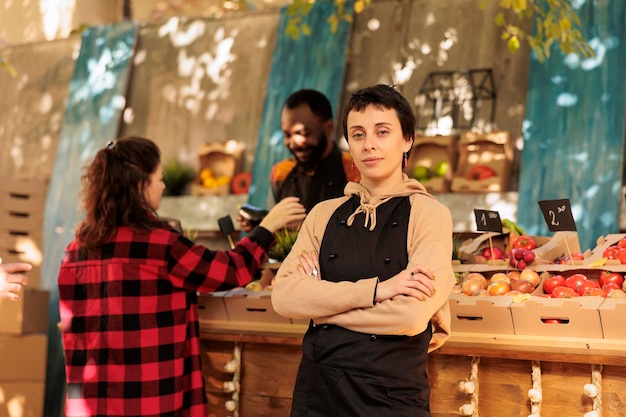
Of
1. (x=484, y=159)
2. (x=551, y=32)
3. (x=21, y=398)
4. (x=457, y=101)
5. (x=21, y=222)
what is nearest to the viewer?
(x=551, y=32)

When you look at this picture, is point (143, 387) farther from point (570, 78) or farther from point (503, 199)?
point (570, 78)

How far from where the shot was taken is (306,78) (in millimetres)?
5723

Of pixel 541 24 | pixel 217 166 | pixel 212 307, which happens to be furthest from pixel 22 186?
pixel 541 24

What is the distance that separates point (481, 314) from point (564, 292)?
0.27 meters

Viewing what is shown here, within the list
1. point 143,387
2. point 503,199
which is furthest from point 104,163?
point 503,199

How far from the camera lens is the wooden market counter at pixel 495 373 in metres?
2.38

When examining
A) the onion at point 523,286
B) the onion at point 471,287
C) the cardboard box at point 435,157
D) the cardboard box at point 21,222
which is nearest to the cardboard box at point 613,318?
the onion at point 523,286

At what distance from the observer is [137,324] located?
2.88 meters

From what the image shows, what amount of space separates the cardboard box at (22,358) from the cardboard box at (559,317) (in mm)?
3120

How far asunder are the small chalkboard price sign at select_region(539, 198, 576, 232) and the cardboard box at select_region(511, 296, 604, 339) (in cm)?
30

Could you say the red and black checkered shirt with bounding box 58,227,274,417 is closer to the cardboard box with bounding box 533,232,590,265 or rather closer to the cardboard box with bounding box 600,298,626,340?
the cardboard box with bounding box 533,232,590,265

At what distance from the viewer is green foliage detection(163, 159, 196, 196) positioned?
6.27 metres

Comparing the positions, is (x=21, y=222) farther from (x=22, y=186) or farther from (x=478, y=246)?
(x=478, y=246)

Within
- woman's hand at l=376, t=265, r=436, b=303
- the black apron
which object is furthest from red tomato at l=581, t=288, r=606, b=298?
woman's hand at l=376, t=265, r=436, b=303
